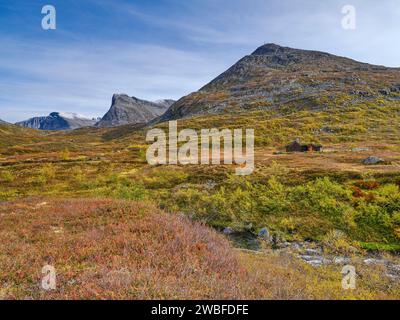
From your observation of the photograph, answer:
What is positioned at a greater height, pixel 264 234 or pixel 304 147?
pixel 304 147

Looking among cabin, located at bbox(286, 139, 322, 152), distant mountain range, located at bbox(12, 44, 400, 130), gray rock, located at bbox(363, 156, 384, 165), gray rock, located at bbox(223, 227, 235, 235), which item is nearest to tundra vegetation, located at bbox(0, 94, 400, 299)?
gray rock, located at bbox(223, 227, 235, 235)

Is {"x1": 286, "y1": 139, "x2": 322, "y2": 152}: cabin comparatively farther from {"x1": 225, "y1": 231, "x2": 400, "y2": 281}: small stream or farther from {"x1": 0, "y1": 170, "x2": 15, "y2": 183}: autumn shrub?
{"x1": 0, "y1": 170, "x2": 15, "y2": 183}: autumn shrub

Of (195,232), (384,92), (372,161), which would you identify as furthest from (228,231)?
(384,92)

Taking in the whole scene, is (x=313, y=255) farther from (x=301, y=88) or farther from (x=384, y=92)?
(x=301, y=88)

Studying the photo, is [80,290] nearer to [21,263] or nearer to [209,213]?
[21,263]

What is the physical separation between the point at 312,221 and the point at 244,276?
10133 millimetres

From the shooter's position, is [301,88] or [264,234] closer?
[264,234]

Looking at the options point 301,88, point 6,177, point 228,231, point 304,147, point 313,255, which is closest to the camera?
point 313,255

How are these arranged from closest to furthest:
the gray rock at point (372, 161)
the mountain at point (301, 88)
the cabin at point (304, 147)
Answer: the gray rock at point (372, 161), the cabin at point (304, 147), the mountain at point (301, 88)

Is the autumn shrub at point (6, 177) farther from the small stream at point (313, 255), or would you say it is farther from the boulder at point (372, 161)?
the boulder at point (372, 161)

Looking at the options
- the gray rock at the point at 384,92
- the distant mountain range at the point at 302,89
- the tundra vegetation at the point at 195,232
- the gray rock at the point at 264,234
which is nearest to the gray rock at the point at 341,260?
the tundra vegetation at the point at 195,232

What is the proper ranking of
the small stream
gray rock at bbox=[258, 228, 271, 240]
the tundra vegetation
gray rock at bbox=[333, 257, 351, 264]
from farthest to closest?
gray rock at bbox=[258, 228, 271, 240]
gray rock at bbox=[333, 257, 351, 264]
the small stream
the tundra vegetation
